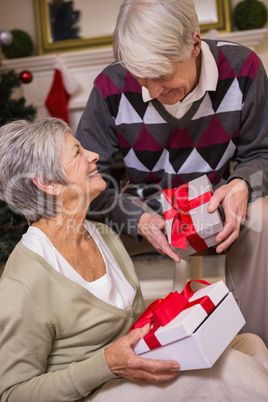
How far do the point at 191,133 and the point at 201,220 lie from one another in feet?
1.49

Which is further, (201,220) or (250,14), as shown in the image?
(250,14)

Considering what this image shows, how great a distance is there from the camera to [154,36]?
1.37 meters

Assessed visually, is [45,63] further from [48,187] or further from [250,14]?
[48,187]

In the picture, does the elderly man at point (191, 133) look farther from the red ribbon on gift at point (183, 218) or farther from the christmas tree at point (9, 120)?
the christmas tree at point (9, 120)

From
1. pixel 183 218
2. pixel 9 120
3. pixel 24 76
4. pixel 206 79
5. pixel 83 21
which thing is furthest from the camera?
pixel 83 21

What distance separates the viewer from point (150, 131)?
173 cm

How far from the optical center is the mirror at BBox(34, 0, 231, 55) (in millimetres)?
2990

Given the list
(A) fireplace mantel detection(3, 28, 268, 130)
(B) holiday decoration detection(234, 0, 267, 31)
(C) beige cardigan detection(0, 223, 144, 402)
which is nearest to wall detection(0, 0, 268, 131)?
(A) fireplace mantel detection(3, 28, 268, 130)

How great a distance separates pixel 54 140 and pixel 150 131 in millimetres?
566

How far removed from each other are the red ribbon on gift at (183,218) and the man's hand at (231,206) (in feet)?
0.14

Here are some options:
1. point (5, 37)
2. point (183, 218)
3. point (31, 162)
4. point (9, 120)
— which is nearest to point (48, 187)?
point (31, 162)

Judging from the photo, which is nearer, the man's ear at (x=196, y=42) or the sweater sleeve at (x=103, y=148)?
the man's ear at (x=196, y=42)

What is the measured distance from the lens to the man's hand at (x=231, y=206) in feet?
4.56

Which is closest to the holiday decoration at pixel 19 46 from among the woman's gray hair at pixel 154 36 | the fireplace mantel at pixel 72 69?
the fireplace mantel at pixel 72 69
